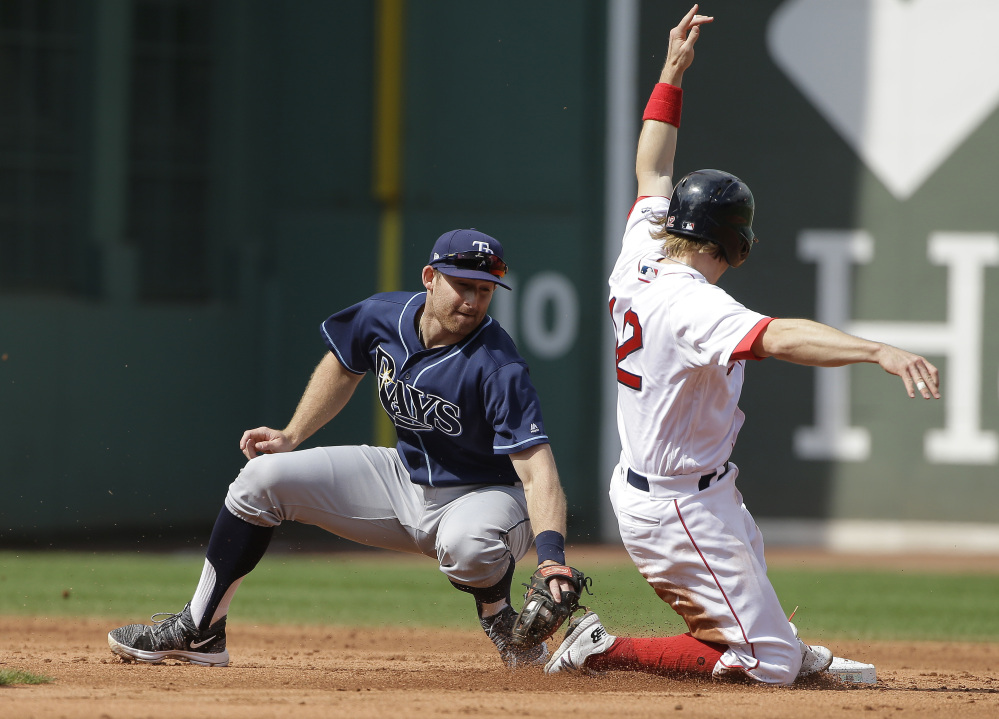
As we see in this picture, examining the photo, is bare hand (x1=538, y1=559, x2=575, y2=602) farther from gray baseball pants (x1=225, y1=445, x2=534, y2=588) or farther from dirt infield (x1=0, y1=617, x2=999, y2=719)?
gray baseball pants (x1=225, y1=445, x2=534, y2=588)

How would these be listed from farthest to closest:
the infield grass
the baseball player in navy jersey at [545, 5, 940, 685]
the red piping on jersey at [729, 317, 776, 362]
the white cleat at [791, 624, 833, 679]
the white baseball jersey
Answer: the infield grass
the white cleat at [791, 624, 833, 679]
the baseball player in navy jersey at [545, 5, 940, 685]
the white baseball jersey
the red piping on jersey at [729, 317, 776, 362]

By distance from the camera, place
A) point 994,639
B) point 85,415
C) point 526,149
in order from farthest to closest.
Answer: point 526,149
point 85,415
point 994,639

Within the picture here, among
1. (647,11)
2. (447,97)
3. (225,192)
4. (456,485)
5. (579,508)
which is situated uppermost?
(647,11)

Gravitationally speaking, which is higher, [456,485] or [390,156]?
[390,156]

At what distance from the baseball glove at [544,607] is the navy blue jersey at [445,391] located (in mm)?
471

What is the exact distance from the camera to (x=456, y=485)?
4.29m

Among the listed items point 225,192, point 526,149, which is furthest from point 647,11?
point 225,192

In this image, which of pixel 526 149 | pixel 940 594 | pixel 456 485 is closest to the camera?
pixel 456 485

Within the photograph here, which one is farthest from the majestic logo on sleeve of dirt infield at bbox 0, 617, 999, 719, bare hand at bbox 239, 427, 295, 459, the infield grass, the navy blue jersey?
the infield grass

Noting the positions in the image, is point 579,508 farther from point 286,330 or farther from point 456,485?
point 456,485

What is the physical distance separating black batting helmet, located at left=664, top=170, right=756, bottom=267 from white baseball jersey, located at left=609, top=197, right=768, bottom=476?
12 cm

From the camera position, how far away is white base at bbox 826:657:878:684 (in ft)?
13.6

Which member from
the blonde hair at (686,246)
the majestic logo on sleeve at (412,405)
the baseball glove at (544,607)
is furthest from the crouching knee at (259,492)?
the blonde hair at (686,246)

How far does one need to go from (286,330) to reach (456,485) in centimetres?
721
